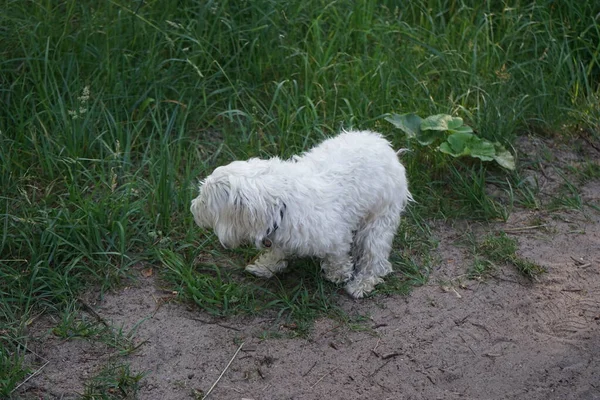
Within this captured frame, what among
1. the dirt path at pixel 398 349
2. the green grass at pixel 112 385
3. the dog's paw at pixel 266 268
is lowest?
the green grass at pixel 112 385

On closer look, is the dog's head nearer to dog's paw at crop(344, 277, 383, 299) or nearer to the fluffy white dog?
the fluffy white dog

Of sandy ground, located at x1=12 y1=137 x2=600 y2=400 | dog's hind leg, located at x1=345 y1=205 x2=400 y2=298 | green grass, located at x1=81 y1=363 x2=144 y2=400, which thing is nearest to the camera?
green grass, located at x1=81 y1=363 x2=144 y2=400

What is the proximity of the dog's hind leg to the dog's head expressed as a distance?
670mm

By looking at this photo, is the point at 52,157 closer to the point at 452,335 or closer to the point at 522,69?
the point at 452,335

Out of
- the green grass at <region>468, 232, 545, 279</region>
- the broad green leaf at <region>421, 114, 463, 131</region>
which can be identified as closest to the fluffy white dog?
the green grass at <region>468, 232, 545, 279</region>

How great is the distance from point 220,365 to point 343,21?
9.65ft

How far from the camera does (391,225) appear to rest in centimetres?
441

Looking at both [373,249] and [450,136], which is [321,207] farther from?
[450,136]

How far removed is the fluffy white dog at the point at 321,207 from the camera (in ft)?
12.7

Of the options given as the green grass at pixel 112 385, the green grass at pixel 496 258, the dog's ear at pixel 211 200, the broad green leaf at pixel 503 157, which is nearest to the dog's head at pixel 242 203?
the dog's ear at pixel 211 200

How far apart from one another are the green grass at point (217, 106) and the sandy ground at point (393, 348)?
0.18 metres

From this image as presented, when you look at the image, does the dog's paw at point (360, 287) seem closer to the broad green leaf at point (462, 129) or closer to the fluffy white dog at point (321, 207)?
the fluffy white dog at point (321, 207)

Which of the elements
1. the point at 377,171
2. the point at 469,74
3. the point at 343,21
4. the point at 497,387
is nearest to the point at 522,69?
the point at 469,74

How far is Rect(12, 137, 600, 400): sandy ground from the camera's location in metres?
3.85
